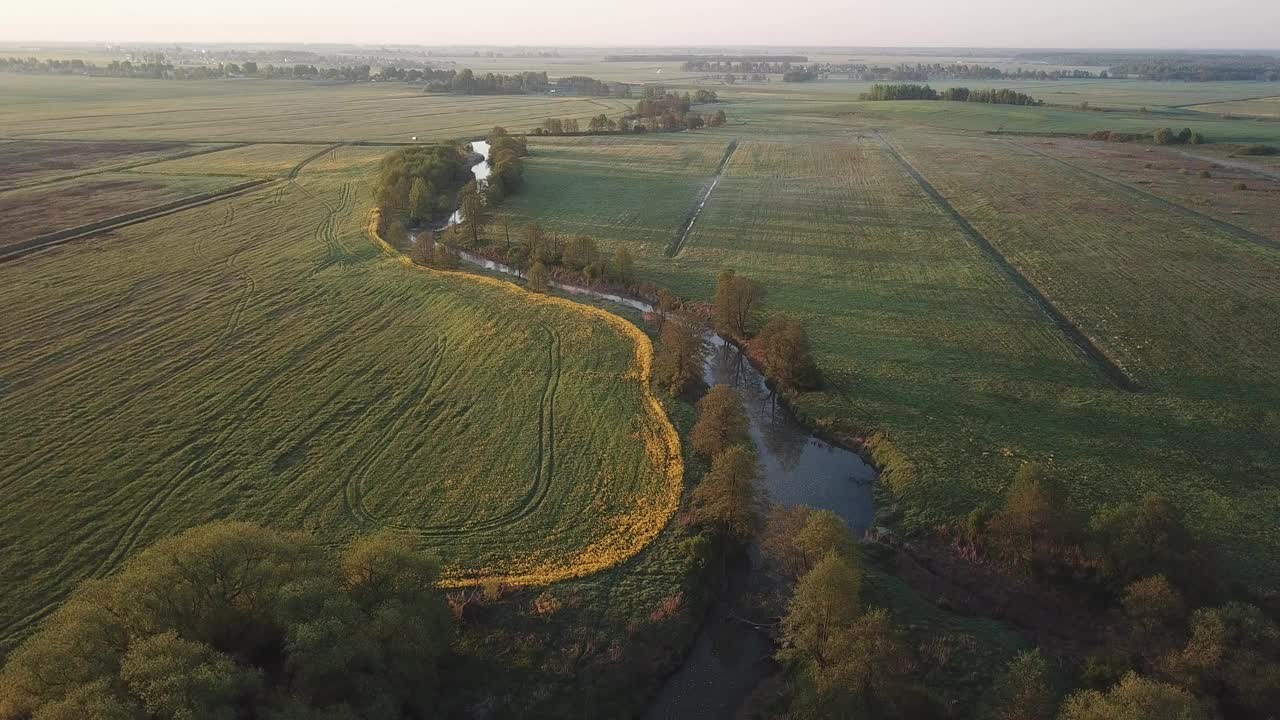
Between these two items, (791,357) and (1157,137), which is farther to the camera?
(1157,137)

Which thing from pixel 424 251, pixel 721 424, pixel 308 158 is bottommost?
pixel 721 424

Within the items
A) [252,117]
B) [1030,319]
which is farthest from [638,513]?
[252,117]

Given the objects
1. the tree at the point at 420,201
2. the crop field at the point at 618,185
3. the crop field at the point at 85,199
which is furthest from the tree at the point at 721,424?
the crop field at the point at 85,199

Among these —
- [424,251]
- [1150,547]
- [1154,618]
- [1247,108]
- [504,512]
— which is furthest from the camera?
[1247,108]

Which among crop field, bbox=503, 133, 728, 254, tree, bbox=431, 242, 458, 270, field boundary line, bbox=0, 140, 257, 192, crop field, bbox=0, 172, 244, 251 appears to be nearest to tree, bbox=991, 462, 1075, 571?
crop field, bbox=503, 133, 728, 254

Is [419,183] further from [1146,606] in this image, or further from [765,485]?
[1146,606]

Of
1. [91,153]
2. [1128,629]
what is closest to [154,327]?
[1128,629]
